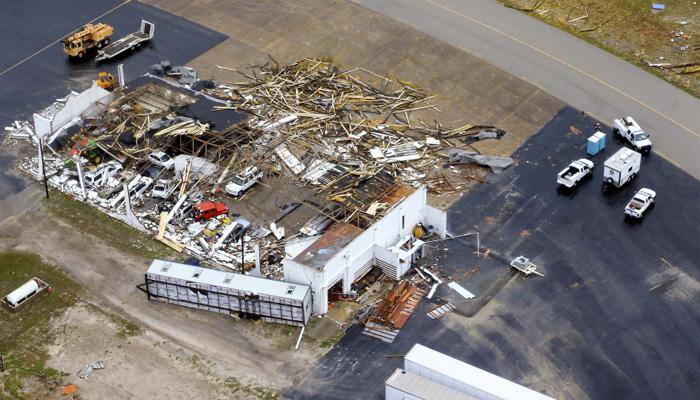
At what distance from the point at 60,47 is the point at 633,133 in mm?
51913

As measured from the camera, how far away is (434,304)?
224ft

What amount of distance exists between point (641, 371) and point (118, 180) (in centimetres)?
4085

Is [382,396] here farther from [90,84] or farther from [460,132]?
[90,84]

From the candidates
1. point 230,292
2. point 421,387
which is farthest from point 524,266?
point 230,292

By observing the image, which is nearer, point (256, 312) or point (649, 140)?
point (256, 312)

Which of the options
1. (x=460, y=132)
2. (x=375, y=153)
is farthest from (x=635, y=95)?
(x=375, y=153)

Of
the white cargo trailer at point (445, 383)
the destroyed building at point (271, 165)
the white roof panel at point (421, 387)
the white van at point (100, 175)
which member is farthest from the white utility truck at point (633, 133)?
the white van at point (100, 175)

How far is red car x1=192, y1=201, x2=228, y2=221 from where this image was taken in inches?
2950

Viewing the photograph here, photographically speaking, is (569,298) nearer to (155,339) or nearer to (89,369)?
(155,339)

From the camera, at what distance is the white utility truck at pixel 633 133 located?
8081 centimetres

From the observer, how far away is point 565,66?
9106 cm

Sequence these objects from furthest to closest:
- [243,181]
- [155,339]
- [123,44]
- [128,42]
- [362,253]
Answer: [128,42]
[123,44]
[243,181]
[362,253]
[155,339]

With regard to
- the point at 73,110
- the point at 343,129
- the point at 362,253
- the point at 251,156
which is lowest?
the point at 73,110

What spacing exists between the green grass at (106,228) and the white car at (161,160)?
234 inches
